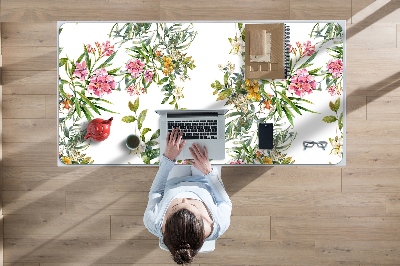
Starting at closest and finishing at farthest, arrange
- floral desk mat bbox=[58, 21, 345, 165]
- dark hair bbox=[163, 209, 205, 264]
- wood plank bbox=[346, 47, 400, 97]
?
dark hair bbox=[163, 209, 205, 264]
floral desk mat bbox=[58, 21, 345, 165]
wood plank bbox=[346, 47, 400, 97]

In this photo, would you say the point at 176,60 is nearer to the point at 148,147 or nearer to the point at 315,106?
the point at 148,147

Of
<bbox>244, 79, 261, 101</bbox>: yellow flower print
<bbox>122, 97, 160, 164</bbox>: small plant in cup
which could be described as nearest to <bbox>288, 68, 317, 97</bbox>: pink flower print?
<bbox>244, 79, 261, 101</bbox>: yellow flower print

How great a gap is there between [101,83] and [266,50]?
825 millimetres

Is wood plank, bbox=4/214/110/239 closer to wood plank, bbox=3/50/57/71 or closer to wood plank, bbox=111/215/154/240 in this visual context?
wood plank, bbox=111/215/154/240

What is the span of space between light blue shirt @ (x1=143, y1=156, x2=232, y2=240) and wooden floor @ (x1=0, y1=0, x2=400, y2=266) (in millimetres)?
441

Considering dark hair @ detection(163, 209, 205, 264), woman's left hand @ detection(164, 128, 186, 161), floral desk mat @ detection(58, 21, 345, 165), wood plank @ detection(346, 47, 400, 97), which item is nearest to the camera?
dark hair @ detection(163, 209, 205, 264)

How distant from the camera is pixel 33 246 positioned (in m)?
2.50

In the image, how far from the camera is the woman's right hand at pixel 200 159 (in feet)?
6.68

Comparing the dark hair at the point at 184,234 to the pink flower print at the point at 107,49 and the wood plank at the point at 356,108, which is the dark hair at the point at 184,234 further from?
the wood plank at the point at 356,108

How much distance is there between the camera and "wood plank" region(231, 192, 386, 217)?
8.07 ft

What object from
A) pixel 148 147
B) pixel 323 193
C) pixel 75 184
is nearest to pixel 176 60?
pixel 148 147

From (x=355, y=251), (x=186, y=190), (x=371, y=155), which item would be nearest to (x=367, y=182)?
(x=371, y=155)

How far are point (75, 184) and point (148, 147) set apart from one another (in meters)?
0.60

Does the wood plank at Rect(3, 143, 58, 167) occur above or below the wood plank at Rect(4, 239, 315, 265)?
above
